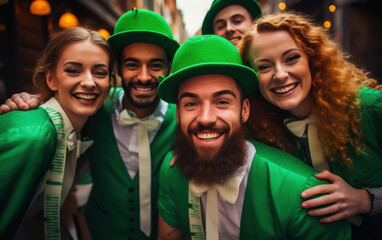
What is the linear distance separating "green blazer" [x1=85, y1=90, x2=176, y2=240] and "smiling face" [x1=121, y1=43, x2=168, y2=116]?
330 mm

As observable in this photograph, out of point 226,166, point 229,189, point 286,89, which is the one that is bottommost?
point 229,189

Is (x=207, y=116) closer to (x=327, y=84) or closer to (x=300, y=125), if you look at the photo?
(x=300, y=125)

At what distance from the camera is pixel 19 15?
14.8ft

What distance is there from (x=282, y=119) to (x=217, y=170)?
35.1 inches

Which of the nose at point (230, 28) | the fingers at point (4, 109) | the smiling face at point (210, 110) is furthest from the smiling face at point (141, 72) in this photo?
the nose at point (230, 28)

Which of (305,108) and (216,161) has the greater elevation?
(305,108)

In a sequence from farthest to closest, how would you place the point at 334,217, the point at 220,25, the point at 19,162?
the point at 220,25 < the point at 334,217 < the point at 19,162

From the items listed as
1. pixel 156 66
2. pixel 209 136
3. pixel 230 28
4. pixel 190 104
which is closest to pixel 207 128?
pixel 209 136

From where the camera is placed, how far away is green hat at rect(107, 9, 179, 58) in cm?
214

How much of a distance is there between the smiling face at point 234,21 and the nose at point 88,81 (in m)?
1.66

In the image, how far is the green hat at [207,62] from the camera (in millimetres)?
1622

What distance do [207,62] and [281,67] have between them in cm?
57

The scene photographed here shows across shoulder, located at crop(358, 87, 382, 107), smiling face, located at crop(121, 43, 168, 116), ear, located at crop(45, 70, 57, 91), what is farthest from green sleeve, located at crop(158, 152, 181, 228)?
shoulder, located at crop(358, 87, 382, 107)

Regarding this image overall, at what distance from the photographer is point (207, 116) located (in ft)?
5.32
